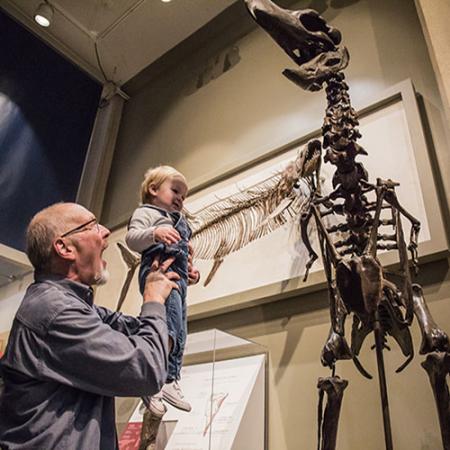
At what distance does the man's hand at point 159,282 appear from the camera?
3.15 feet

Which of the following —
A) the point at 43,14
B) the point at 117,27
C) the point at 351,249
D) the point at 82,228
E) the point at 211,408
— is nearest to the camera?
the point at 82,228

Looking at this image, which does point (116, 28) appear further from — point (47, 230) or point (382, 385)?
point (382, 385)

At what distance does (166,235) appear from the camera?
1.14 m

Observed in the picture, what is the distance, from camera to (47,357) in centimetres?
76

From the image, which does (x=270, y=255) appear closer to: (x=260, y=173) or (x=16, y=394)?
(x=260, y=173)

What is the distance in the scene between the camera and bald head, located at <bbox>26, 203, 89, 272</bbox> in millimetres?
939

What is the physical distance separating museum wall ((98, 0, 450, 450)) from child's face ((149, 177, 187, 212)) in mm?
661

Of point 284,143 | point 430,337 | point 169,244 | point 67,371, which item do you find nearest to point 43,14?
point 284,143

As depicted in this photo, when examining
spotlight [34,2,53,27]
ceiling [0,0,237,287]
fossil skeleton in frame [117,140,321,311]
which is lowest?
fossil skeleton in frame [117,140,321,311]

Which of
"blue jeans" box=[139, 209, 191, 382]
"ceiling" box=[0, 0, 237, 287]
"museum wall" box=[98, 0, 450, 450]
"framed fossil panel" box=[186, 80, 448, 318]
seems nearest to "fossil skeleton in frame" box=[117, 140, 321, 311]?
"framed fossil panel" box=[186, 80, 448, 318]

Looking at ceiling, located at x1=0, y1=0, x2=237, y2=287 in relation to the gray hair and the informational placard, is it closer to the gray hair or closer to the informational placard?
the informational placard

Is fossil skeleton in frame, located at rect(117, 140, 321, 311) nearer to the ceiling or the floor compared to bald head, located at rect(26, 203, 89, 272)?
nearer to the ceiling

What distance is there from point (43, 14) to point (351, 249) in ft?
9.51

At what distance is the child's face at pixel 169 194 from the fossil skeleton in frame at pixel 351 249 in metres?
0.38
